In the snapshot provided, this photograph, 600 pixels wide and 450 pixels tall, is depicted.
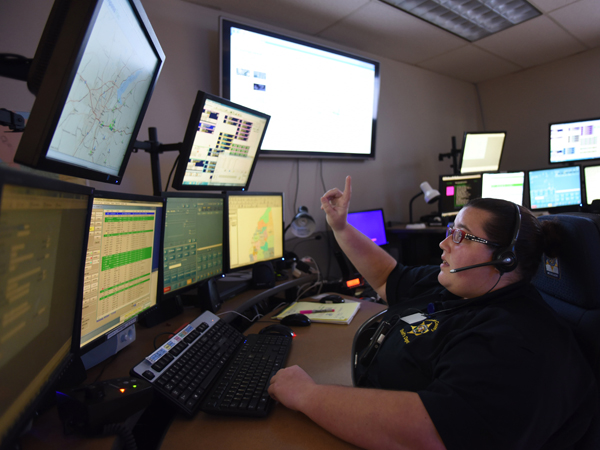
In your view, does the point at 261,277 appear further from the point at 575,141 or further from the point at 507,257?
the point at 575,141

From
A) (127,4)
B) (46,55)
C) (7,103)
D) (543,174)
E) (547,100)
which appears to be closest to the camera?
(46,55)

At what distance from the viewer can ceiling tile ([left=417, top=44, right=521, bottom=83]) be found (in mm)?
3617

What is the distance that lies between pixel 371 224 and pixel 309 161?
71cm

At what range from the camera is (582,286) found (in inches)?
33.3

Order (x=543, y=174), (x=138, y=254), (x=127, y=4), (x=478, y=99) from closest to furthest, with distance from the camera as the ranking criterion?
(x=127, y=4) < (x=138, y=254) < (x=543, y=174) < (x=478, y=99)

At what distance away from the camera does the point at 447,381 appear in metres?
0.71

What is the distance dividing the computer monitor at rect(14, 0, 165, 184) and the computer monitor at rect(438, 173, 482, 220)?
9.21ft

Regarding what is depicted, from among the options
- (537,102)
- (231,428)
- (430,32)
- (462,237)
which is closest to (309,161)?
(430,32)

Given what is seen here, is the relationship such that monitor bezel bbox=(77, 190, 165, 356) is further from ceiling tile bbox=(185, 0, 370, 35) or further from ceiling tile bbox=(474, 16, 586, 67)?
ceiling tile bbox=(474, 16, 586, 67)

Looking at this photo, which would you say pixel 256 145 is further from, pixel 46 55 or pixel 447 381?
pixel 447 381

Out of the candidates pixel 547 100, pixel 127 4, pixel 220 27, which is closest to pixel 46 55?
pixel 127 4

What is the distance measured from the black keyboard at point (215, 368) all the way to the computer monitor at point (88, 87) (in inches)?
19.0

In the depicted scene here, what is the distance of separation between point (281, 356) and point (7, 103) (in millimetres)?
1695

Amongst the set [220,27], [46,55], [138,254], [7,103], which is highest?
[220,27]
